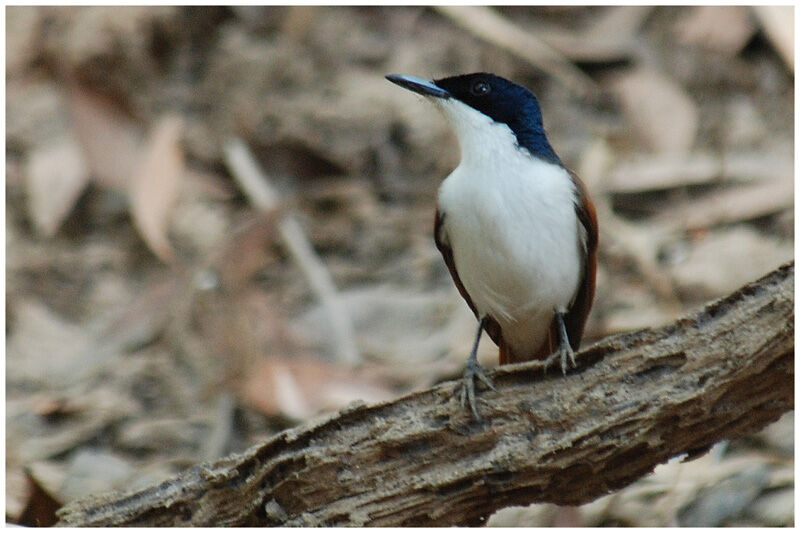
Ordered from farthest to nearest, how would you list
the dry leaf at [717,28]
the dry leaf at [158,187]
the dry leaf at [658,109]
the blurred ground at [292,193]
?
1. the dry leaf at [717,28]
2. the dry leaf at [658,109]
3. the dry leaf at [158,187]
4. the blurred ground at [292,193]

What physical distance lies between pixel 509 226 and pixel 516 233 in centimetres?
4

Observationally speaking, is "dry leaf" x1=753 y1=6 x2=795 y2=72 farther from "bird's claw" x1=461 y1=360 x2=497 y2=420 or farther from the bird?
"bird's claw" x1=461 y1=360 x2=497 y2=420

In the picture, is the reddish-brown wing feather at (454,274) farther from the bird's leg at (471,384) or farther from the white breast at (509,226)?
the bird's leg at (471,384)

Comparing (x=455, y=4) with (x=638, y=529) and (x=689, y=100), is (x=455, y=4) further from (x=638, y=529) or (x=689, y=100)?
(x=638, y=529)

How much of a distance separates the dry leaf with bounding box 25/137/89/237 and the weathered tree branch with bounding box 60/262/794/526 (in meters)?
3.88

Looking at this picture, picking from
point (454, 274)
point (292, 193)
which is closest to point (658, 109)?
point (292, 193)

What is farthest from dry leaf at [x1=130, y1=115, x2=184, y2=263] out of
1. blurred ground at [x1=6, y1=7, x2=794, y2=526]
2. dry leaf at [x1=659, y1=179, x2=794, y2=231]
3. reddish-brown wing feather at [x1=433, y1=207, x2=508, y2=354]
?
dry leaf at [x1=659, y1=179, x2=794, y2=231]

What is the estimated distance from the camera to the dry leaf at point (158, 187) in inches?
260

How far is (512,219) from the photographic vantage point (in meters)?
3.77

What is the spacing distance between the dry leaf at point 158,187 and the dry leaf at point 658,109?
294 centimetres

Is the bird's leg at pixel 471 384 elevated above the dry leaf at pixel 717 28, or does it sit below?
below

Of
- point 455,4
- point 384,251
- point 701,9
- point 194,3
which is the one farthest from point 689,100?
point 194,3

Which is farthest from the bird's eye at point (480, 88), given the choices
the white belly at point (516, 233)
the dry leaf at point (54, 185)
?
the dry leaf at point (54, 185)

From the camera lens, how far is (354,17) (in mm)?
Result: 7746
